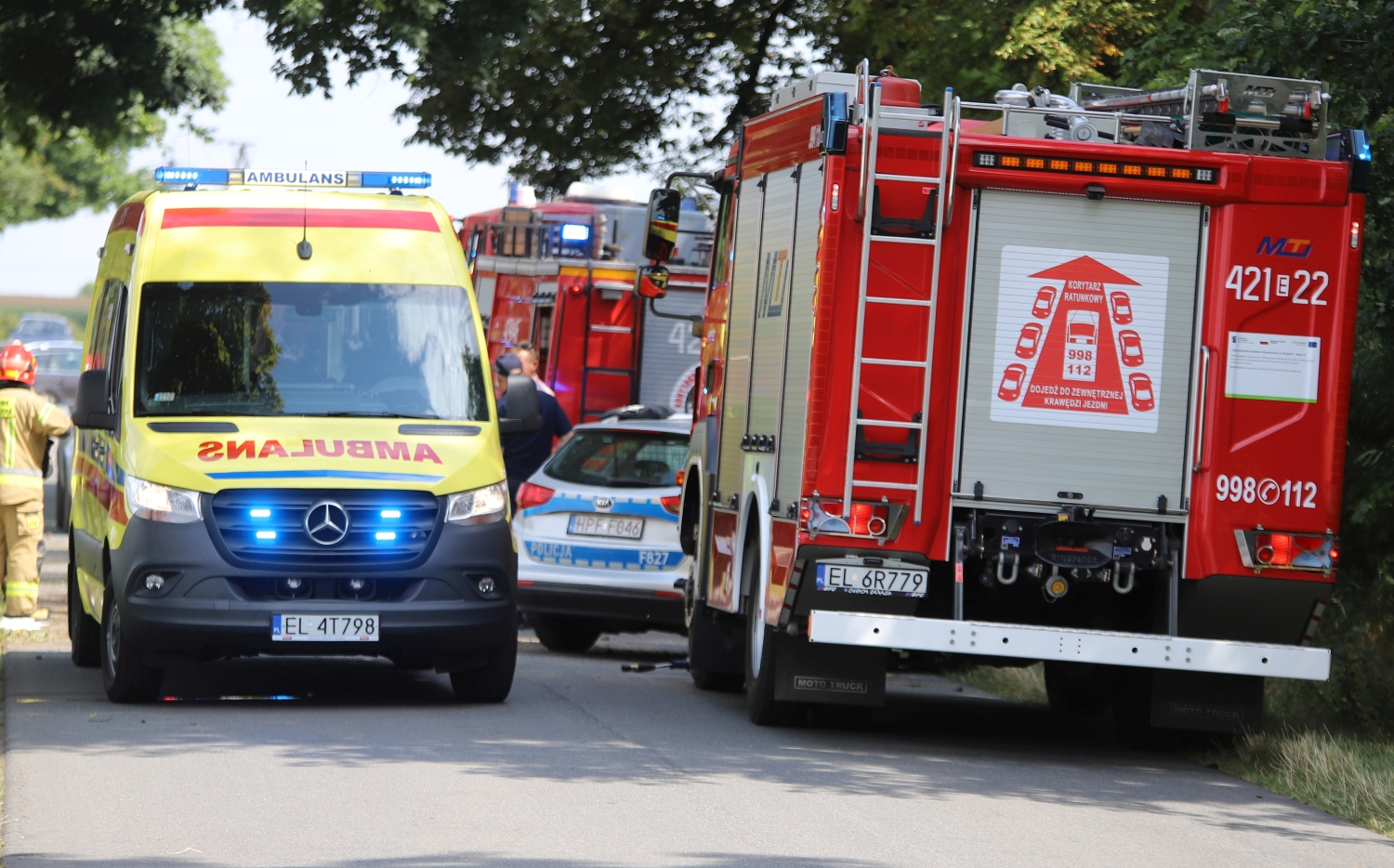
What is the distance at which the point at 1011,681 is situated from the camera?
13820mm

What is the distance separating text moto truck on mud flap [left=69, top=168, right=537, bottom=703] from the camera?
9984 millimetres

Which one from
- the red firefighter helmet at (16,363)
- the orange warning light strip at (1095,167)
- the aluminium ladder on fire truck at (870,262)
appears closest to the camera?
the aluminium ladder on fire truck at (870,262)

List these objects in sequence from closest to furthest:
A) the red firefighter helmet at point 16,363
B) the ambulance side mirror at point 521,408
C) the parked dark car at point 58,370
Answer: the ambulance side mirror at point 521,408
the red firefighter helmet at point 16,363
the parked dark car at point 58,370

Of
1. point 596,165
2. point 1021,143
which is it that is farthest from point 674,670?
point 596,165

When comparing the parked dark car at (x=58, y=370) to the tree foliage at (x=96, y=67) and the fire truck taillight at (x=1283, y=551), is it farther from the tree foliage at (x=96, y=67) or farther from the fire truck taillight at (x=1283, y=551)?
Result: the fire truck taillight at (x=1283, y=551)

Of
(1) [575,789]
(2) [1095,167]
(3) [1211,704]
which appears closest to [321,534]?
(1) [575,789]

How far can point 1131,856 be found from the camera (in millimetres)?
7285

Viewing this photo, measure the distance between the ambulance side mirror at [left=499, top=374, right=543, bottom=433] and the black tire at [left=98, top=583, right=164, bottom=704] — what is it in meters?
2.21

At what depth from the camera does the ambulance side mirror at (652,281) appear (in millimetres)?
12461

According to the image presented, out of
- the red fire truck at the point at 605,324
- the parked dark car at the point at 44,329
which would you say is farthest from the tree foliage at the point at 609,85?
the parked dark car at the point at 44,329

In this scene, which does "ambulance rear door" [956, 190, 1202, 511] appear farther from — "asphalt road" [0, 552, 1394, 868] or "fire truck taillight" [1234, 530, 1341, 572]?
"asphalt road" [0, 552, 1394, 868]

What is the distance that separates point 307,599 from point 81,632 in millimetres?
2516

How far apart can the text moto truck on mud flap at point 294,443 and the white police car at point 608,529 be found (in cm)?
242

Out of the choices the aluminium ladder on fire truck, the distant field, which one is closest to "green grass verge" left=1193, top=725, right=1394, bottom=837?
the aluminium ladder on fire truck
